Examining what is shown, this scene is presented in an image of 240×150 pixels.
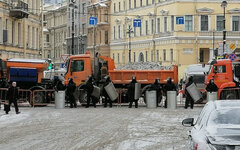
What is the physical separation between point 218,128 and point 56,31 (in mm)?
124137

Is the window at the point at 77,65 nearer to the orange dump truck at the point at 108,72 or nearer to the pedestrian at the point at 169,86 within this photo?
the orange dump truck at the point at 108,72

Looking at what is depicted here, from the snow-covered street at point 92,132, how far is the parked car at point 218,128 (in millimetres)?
4720

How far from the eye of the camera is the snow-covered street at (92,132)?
57.2 ft

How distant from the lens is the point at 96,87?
125 ft

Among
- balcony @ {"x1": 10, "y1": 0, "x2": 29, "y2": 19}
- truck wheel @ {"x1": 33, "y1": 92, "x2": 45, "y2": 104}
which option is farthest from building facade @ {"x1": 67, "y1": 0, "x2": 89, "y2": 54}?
truck wheel @ {"x1": 33, "y1": 92, "x2": 45, "y2": 104}

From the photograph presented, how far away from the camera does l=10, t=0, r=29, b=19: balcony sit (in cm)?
5688

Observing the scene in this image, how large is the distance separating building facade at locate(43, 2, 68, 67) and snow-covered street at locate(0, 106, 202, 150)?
98903 millimetres

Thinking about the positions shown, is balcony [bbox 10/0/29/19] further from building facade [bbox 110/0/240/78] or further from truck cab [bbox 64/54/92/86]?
building facade [bbox 110/0/240/78]

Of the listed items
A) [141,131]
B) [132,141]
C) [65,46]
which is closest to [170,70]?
[141,131]

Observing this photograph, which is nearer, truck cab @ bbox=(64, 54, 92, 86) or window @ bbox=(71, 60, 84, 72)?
truck cab @ bbox=(64, 54, 92, 86)

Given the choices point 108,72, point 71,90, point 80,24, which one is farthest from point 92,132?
point 80,24

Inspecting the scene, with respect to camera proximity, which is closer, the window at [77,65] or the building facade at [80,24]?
the window at [77,65]

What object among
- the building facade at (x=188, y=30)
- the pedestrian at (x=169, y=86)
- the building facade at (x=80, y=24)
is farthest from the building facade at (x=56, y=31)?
the pedestrian at (x=169, y=86)

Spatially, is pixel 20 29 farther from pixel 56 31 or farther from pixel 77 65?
pixel 56 31
